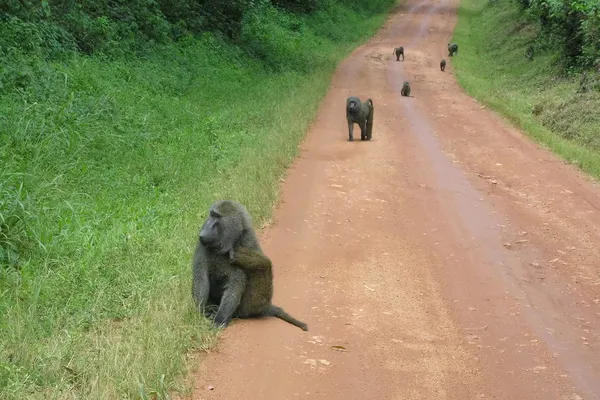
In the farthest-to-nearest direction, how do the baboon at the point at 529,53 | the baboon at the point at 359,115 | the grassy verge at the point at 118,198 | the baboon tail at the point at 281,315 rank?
the baboon at the point at 529,53 → the baboon at the point at 359,115 → the baboon tail at the point at 281,315 → the grassy verge at the point at 118,198

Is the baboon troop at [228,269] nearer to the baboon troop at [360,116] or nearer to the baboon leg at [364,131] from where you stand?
the baboon troop at [360,116]

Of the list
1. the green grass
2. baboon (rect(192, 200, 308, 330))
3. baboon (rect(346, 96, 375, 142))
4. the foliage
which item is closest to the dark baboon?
baboon (rect(192, 200, 308, 330))

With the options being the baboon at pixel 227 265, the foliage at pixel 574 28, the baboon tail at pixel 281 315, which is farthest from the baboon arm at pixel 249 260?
the foliage at pixel 574 28

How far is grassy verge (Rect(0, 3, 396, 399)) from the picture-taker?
484 cm

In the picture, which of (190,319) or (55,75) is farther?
(55,75)

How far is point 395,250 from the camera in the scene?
8.38 metres

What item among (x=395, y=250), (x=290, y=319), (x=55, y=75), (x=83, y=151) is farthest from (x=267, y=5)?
(x=290, y=319)

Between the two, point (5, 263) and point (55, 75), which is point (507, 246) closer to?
point (5, 263)

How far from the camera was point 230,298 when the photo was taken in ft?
18.6

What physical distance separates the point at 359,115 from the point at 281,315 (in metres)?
8.94

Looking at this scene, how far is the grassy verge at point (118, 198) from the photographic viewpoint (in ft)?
15.9

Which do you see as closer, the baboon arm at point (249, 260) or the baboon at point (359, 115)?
the baboon arm at point (249, 260)

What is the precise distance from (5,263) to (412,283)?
378 centimetres

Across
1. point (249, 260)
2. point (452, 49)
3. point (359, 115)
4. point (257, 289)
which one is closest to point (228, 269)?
point (249, 260)
